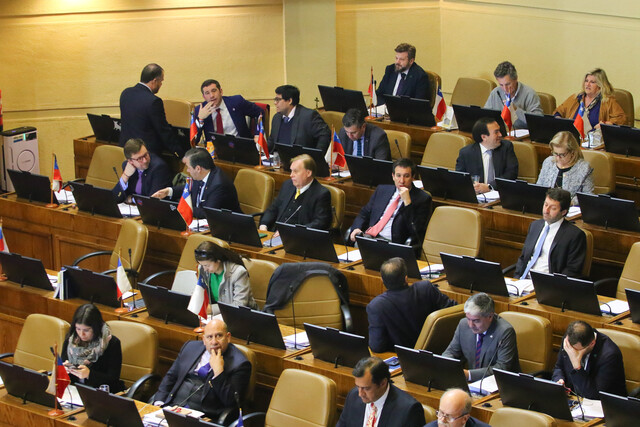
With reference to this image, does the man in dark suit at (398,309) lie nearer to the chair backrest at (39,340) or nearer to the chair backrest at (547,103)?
the chair backrest at (39,340)

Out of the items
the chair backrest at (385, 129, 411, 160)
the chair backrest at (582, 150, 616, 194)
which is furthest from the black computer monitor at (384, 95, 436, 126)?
the chair backrest at (582, 150, 616, 194)

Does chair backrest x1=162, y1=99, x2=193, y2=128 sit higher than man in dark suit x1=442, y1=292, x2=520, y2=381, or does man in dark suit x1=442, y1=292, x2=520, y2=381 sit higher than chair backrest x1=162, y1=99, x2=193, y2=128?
chair backrest x1=162, y1=99, x2=193, y2=128

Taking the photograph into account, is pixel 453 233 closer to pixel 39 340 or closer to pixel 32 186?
pixel 39 340

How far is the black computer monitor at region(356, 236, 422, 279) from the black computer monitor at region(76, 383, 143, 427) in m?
1.82

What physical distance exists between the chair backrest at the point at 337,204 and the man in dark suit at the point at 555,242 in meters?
1.47

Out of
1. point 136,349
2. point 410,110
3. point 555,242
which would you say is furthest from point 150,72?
point 555,242

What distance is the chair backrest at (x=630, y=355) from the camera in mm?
5602

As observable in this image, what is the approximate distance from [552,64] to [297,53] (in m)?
2.39

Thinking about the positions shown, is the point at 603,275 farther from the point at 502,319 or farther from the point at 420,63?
the point at 420,63

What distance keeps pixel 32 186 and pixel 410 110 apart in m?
2.97

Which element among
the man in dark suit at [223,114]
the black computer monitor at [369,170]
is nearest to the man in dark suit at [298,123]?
the man in dark suit at [223,114]

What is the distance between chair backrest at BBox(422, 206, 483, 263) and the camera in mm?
7125

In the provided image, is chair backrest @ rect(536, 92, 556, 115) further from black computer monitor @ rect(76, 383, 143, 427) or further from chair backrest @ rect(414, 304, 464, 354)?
black computer monitor @ rect(76, 383, 143, 427)

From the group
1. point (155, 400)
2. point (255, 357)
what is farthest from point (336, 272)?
point (155, 400)
